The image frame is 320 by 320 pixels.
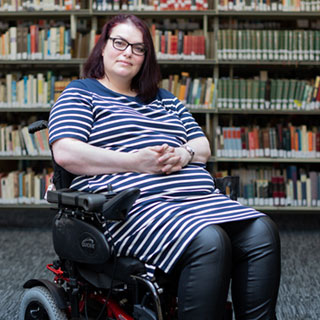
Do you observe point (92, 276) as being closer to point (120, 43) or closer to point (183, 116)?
point (183, 116)

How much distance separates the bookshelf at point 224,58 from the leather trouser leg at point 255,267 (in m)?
2.66

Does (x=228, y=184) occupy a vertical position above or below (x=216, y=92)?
below

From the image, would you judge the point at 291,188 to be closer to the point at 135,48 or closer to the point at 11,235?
the point at 11,235

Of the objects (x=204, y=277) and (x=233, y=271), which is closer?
(x=204, y=277)

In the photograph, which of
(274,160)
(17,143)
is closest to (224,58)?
(274,160)

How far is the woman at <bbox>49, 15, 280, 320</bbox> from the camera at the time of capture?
1480mm

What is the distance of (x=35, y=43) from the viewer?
4285 millimetres

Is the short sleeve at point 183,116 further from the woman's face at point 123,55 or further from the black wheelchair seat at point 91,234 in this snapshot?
the black wheelchair seat at point 91,234

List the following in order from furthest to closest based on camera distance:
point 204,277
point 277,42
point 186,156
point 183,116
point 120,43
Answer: point 277,42
point 183,116
point 120,43
point 186,156
point 204,277

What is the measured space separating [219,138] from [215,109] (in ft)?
0.74

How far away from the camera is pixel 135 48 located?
6.26 feet

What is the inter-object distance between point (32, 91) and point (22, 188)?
76cm

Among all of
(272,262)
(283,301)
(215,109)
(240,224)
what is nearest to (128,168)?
(240,224)

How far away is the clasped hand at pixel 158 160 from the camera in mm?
1679
